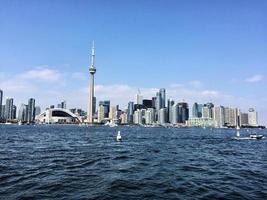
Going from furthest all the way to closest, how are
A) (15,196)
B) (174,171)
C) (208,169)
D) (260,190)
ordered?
(208,169) < (174,171) < (260,190) < (15,196)

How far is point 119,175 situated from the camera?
3228 centimetres

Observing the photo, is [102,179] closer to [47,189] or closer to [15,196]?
[47,189]

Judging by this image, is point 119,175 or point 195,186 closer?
point 195,186

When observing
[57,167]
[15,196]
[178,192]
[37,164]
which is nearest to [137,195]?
[178,192]

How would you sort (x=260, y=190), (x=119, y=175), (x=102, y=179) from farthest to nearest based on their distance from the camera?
(x=119, y=175) < (x=102, y=179) < (x=260, y=190)

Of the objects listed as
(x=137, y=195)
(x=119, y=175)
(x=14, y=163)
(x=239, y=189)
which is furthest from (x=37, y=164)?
(x=239, y=189)

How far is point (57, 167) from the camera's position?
3656 cm

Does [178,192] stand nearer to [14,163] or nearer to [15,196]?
[15,196]

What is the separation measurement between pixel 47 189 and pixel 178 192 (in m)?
11.1

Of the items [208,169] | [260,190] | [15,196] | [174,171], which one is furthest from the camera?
[208,169]

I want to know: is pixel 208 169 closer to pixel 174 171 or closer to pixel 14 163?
pixel 174 171

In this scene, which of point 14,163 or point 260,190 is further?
point 14,163

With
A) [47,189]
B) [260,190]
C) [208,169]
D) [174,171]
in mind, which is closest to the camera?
[47,189]

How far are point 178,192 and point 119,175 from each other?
8452 mm
